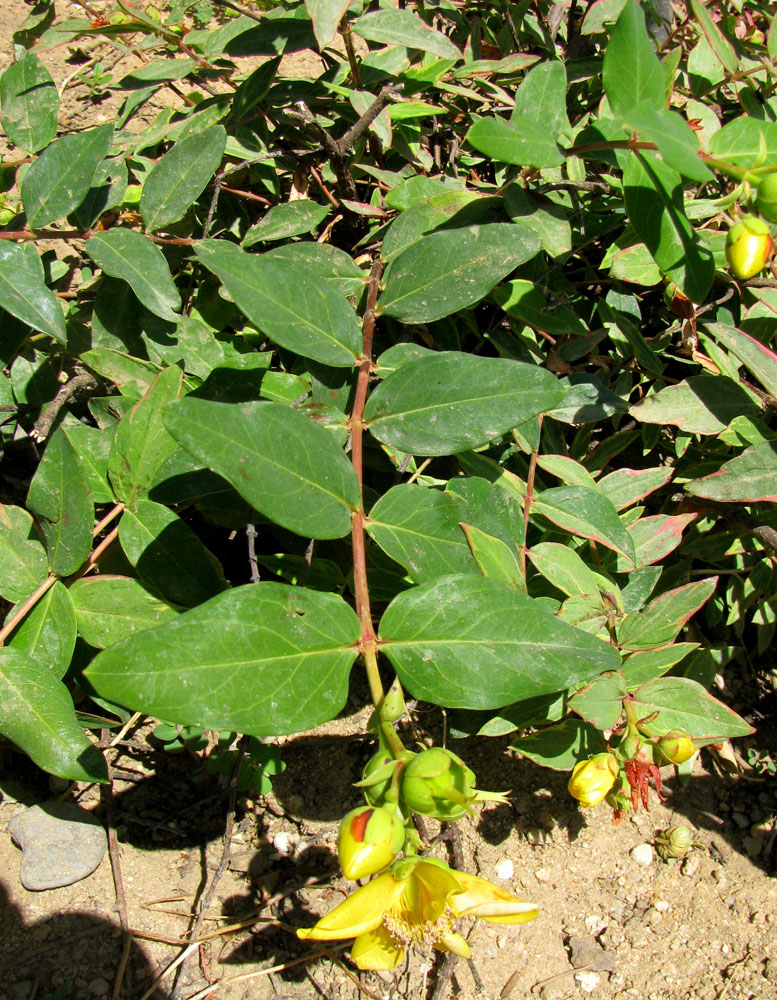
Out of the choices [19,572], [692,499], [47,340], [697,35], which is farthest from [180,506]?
[697,35]

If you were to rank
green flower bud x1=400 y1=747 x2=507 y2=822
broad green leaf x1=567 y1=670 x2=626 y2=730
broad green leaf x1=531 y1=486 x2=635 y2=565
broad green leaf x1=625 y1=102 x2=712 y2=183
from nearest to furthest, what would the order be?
green flower bud x1=400 y1=747 x2=507 y2=822, broad green leaf x1=625 y1=102 x2=712 y2=183, broad green leaf x1=567 y1=670 x2=626 y2=730, broad green leaf x1=531 y1=486 x2=635 y2=565

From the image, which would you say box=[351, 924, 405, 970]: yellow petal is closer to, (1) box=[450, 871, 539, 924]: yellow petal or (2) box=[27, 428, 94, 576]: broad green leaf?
(1) box=[450, 871, 539, 924]: yellow petal

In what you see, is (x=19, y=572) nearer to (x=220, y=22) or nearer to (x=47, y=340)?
(x=47, y=340)

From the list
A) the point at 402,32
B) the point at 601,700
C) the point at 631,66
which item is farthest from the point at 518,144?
the point at 601,700

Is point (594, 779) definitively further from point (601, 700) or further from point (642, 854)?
point (642, 854)

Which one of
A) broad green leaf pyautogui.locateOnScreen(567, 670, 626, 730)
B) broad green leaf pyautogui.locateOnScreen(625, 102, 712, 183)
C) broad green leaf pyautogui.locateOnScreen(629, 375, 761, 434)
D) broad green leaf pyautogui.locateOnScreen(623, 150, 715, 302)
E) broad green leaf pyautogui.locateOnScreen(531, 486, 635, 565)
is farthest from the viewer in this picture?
broad green leaf pyautogui.locateOnScreen(629, 375, 761, 434)

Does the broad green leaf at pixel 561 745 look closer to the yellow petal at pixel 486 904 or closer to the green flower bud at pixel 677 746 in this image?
the green flower bud at pixel 677 746

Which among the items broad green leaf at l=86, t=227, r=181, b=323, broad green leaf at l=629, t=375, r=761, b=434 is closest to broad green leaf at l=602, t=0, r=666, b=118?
broad green leaf at l=629, t=375, r=761, b=434
